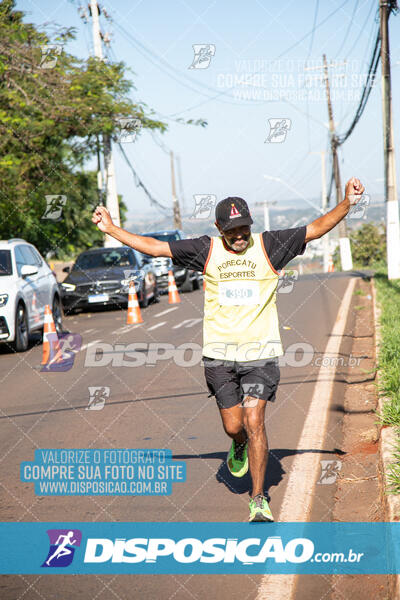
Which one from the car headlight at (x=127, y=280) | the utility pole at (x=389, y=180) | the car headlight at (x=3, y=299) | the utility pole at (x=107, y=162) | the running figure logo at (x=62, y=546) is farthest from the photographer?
the utility pole at (x=107, y=162)

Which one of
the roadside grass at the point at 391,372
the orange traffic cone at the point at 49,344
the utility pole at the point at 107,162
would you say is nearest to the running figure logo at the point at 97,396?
the orange traffic cone at the point at 49,344

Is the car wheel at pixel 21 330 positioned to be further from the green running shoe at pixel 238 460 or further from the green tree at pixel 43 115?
the green running shoe at pixel 238 460

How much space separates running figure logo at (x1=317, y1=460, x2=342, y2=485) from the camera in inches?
221

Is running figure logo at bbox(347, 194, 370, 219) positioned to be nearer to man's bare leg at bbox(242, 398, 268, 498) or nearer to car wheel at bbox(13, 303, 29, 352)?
man's bare leg at bbox(242, 398, 268, 498)

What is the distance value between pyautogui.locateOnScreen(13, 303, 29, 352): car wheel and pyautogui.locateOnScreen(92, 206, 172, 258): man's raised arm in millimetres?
8200

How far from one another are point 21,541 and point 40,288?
10263 millimetres

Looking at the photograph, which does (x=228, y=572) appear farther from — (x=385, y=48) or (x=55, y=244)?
(x=55, y=244)

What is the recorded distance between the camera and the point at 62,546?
4559mm

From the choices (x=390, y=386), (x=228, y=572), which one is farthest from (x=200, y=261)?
(x=390, y=386)

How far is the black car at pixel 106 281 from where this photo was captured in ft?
66.8

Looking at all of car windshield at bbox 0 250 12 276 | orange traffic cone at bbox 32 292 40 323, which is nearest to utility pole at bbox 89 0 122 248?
orange traffic cone at bbox 32 292 40 323

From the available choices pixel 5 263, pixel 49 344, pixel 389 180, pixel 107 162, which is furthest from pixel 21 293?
pixel 107 162

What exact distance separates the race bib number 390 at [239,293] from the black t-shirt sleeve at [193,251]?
0.24 m

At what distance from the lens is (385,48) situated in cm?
2223
